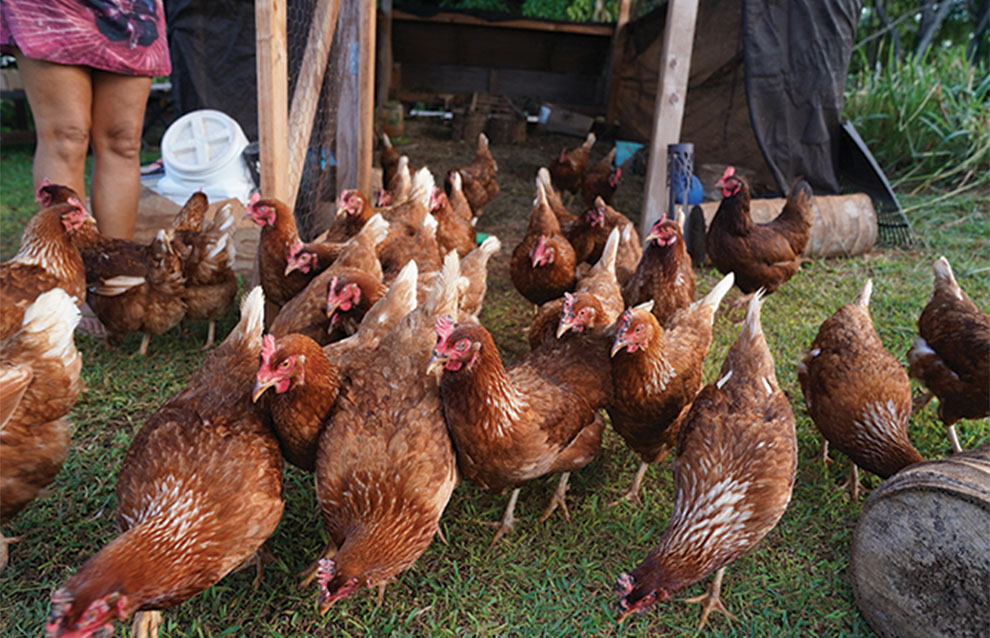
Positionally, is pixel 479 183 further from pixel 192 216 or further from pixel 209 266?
pixel 209 266

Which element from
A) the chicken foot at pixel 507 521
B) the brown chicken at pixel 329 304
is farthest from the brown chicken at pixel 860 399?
the brown chicken at pixel 329 304

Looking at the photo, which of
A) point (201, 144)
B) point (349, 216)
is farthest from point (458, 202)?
point (201, 144)

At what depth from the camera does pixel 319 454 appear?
1884mm

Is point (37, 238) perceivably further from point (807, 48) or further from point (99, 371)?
point (807, 48)

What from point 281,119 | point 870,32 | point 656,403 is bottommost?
point 656,403

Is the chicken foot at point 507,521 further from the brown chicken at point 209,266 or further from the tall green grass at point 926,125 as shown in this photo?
the tall green grass at point 926,125

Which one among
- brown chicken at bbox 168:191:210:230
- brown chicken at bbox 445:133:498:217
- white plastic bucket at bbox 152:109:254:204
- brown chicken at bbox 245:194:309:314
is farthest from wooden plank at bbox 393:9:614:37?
brown chicken at bbox 245:194:309:314

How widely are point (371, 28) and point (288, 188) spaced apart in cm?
202

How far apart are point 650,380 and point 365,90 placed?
3385 millimetres

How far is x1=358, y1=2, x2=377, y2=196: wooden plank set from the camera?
14.4 ft

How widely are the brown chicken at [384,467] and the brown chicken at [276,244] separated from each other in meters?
1.11

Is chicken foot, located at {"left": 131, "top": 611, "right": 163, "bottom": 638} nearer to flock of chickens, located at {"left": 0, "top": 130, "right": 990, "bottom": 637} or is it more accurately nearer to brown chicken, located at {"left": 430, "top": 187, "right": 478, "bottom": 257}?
A: flock of chickens, located at {"left": 0, "top": 130, "right": 990, "bottom": 637}

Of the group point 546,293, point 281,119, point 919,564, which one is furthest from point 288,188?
point 919,564

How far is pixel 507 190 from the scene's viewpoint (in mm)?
6660
